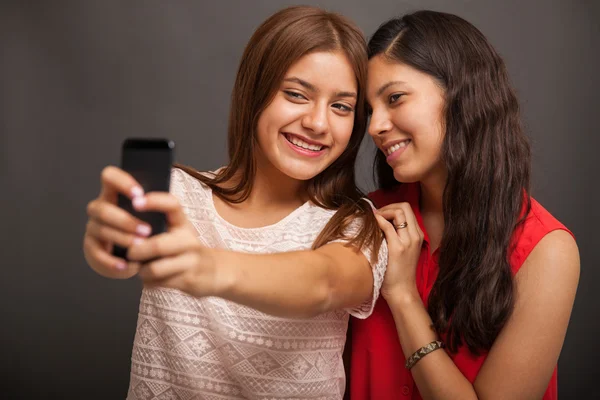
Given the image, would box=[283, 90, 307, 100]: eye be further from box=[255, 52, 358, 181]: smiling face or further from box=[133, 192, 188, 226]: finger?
box=[133, 192, 188, 226]: finger

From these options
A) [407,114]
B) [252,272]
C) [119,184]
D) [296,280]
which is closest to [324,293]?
[296,280]

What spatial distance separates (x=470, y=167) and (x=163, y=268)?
3.98 ft

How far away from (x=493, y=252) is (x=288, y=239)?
61cm

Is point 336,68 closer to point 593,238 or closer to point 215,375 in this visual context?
point 215,375

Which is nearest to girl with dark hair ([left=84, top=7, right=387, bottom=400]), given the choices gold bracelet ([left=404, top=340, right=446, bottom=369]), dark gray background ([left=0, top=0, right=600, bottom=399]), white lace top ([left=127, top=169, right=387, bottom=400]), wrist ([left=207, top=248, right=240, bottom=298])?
white lace top ([left=127, top=169, right=387, bottom=400])

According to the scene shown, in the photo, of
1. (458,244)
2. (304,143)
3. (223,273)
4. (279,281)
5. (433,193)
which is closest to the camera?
(223,273)

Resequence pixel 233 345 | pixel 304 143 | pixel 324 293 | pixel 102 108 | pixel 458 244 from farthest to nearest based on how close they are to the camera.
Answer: pixel 102 108, pixel 458 244, pixel 304 143, pixel 233 345, pixel 324 293

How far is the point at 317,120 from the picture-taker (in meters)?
1.83

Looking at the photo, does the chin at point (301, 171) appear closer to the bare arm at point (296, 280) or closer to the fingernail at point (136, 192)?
the bare arm at point (296, 280)

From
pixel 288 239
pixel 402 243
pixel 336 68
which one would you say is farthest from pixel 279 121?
pixel 402 243

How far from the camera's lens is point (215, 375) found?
5.88ft

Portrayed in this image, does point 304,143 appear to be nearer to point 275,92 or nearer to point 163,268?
point 275,92

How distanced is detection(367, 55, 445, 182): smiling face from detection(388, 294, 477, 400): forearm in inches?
15.9

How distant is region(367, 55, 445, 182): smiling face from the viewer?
2.01 meters
